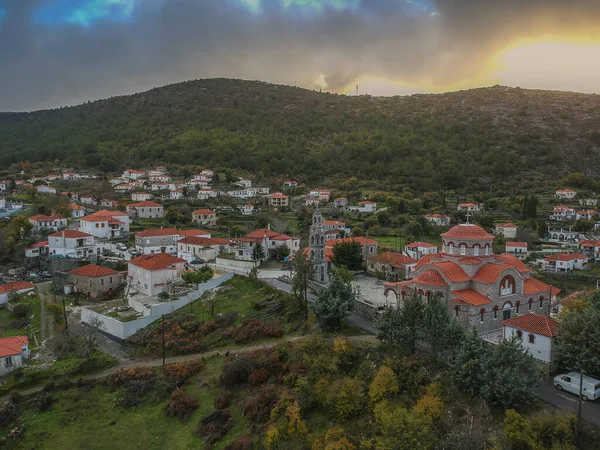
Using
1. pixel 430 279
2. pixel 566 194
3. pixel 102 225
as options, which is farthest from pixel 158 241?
pixel 566 194

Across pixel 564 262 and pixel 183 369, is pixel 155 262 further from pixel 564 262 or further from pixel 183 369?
pixel 564 262

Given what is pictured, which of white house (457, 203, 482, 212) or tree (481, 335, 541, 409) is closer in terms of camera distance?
tree (481, 335, 541, 409)

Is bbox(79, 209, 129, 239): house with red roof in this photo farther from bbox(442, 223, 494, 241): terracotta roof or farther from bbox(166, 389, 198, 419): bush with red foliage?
bbox(442, 223, 494, 241): terracotta roof

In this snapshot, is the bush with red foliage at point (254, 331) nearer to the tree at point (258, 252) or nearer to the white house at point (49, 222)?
the tree at point (258, 252)

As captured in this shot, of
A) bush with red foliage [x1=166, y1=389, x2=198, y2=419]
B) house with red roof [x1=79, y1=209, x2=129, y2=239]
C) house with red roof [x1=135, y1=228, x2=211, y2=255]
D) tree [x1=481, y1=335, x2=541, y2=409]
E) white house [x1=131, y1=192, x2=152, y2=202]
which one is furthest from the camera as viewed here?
white house [x1=131, y1=192, x2=152, y2=202]

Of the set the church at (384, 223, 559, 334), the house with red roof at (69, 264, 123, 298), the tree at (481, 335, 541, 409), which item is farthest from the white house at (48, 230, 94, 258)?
the tree at (481, 335, 541, 409)
